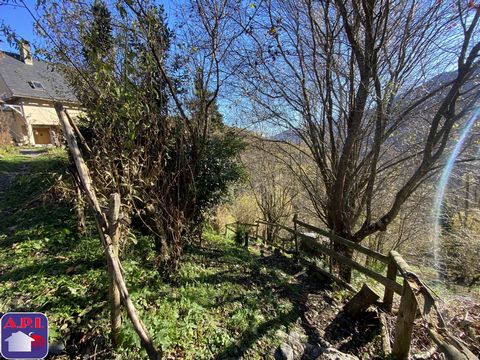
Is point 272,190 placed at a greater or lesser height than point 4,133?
lesser

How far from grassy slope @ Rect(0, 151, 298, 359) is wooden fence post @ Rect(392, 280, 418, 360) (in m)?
1.27

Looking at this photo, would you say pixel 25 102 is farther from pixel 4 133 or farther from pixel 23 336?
pixel 23 336

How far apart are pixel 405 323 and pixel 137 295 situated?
2.92 meters

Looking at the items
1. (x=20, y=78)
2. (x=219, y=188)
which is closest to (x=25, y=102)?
(x=20, y=78)

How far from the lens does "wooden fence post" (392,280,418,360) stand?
2.41 m

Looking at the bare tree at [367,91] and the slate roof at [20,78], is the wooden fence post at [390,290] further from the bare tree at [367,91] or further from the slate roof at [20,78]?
the slate roof at [20,78]

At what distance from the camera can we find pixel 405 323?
2.46 m

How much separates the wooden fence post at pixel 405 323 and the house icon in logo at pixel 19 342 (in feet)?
11.3

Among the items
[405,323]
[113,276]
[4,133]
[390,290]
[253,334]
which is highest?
[4,133]

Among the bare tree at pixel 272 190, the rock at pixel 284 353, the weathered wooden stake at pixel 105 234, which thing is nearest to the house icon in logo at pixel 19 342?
the weathered wooden stake at pixel 105 234

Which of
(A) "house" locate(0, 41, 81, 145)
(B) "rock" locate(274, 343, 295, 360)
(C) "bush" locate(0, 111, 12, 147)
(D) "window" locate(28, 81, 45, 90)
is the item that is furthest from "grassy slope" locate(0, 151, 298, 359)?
(D) "window" locate(28, 81, 45, 90)

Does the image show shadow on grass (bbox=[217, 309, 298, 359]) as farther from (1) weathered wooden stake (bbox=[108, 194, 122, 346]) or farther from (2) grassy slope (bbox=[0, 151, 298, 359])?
(1) weathered wooden stake (bbox=[108, 194, 122, 346])

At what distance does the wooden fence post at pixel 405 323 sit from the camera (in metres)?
2.41

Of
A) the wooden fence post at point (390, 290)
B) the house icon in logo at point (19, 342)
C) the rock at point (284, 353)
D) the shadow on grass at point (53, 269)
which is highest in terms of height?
the shadow on grass at point (53, 269)
